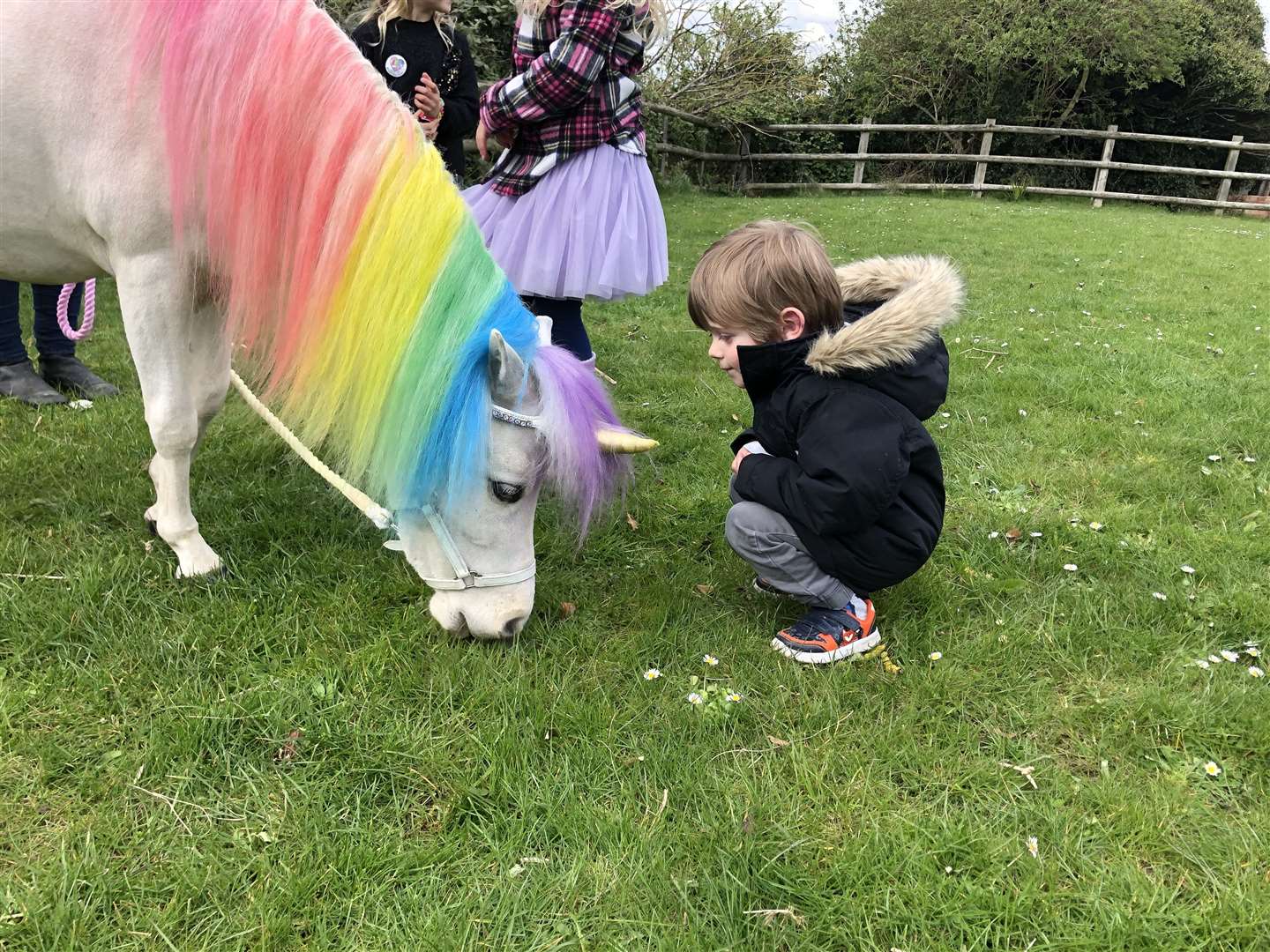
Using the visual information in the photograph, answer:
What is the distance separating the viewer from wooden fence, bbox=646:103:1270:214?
17625 mm

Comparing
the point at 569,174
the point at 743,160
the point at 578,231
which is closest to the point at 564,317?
the point at 578,231

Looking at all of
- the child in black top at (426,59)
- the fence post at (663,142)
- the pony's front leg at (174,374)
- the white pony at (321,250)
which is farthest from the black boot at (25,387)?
the fence post at (663,142)

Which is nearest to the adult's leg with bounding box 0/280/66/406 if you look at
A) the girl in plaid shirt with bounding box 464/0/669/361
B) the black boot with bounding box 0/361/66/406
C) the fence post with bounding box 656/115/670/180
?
the black boot with bounding box 0/361/66/406

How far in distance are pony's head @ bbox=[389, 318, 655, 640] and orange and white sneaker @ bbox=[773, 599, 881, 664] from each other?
749 mm

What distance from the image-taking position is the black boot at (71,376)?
418 centimetres

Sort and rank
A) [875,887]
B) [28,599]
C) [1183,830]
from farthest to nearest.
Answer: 1. [28,599]
2. [1183,830]
3. [875,887]

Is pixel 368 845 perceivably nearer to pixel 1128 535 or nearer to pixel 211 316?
pixel 211 316

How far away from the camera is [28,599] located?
2.36 m

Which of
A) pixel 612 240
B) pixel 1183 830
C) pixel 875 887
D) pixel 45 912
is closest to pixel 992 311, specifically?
pixel 612 240

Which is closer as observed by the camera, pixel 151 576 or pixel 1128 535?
pixel 151 576

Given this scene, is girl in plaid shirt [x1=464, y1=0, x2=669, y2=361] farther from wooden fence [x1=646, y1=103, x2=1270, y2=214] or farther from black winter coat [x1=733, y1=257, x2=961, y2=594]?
wooden fence [x1=646, y1=103, x2=1270, y2=214]

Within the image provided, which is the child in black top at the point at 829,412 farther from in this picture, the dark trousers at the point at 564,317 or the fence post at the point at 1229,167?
the fence post at the point at 1229,167

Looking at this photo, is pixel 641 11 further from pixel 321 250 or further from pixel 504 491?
pixel 504 491

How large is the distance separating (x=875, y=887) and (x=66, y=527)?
290 cm
